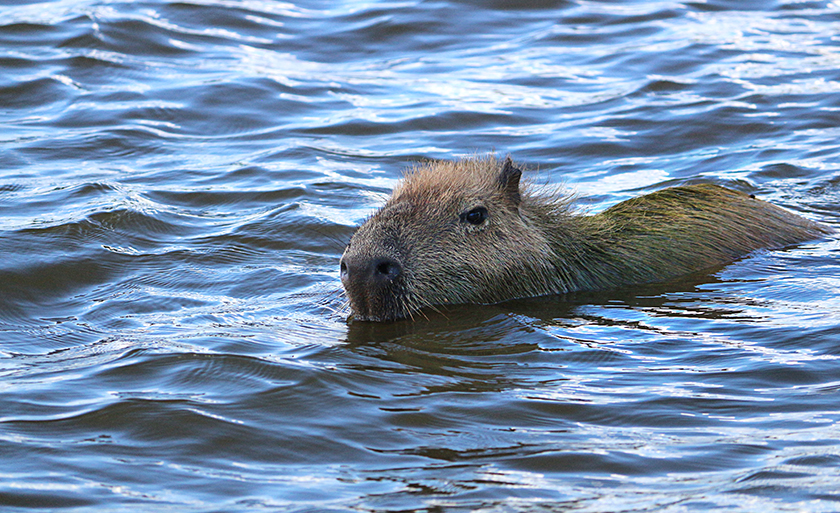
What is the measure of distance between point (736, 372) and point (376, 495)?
81.3 inches

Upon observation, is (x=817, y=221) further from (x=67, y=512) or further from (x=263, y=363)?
(x=67, y=512)

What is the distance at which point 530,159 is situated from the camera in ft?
32.6

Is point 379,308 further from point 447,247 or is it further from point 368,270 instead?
point 447,247

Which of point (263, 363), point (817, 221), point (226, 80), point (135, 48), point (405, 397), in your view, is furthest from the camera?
point (135, 48)

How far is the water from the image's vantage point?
394 centimetres

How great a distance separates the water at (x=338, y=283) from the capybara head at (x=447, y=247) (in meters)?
0.15

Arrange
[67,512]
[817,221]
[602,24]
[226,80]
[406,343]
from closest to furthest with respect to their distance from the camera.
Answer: [67,512]
[406,343]
[817,221]
[226,80]
[602,24]

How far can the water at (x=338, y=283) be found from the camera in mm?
3936

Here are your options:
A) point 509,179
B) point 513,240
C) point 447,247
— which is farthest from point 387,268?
point 509,179

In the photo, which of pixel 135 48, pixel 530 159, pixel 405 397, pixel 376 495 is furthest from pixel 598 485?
pixel 135 48

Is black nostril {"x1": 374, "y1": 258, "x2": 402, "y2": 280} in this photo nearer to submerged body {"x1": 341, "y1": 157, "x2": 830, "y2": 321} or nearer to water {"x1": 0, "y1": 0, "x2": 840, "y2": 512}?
submerged body {"x1": 341, "y1": 157, "x2": 830, "y2": 321}

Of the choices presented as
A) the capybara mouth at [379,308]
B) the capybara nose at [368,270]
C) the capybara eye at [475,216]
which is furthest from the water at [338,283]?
the capybara eye at [475,216]

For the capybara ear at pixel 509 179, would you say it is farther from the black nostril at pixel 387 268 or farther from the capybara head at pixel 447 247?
the black nostril at pixel 387 268

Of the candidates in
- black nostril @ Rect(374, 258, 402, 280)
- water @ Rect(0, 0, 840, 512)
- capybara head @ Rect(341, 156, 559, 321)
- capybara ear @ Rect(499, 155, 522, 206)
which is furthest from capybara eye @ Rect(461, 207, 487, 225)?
black nostril @ Rect(374, 258, 402, 280)
